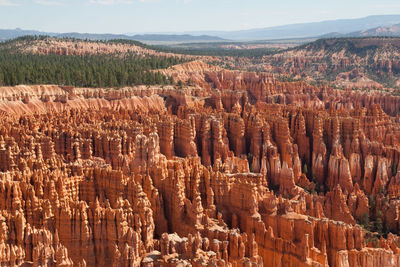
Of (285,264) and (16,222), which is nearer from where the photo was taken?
(16,222)

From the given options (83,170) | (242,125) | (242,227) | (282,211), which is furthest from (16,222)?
(242,125)

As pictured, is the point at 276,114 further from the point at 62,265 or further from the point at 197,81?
the point at 62,265

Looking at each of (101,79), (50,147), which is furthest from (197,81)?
(50,147)

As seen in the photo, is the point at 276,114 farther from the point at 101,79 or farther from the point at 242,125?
the point at 101,79

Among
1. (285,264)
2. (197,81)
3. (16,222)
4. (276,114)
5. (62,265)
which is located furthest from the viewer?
(197,81)

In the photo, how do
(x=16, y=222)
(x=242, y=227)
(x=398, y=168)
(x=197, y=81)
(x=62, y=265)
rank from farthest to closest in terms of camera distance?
(x=197, y=81) → (x=398, y=168) → (x=242, y=227) → (x=16, y=222) → (x=62, y=265)

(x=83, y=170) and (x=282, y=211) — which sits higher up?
(x=83, y=170)
